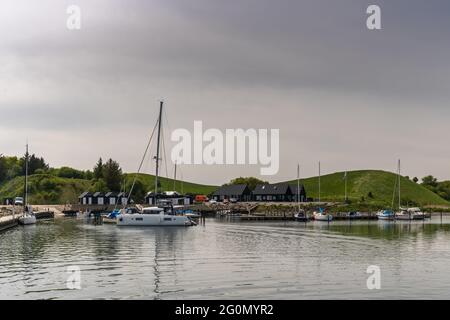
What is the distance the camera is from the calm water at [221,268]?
34688mm

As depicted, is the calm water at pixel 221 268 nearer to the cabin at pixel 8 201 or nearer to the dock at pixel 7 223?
the dock at pixel 7 223

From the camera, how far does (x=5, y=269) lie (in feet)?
143

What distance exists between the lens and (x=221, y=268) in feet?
147

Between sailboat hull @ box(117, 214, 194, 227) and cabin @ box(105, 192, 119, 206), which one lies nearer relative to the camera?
sailboat hull @ box(117, 214, 194, 227)

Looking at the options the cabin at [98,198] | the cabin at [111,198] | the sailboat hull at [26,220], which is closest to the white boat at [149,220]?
the sailboat hull at [26,220]

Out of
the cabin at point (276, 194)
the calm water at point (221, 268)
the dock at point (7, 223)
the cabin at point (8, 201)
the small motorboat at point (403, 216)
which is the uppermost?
the cabin at point (276, 194)

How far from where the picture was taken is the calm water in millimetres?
34688

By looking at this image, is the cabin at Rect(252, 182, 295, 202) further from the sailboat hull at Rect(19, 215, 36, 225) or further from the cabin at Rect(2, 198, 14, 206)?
the sailboat hull at Rect(19, 215, 36, 225)

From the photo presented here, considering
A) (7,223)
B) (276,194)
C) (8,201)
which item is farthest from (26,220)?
(276,194)

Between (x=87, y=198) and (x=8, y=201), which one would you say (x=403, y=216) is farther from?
(x=8, y=201)

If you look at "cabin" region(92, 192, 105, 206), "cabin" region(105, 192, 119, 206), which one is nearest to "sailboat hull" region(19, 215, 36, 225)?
"cabin" region(105, 192, 119, 206)

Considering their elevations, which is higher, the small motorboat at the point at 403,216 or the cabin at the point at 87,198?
the cabin at the point at 87,198
